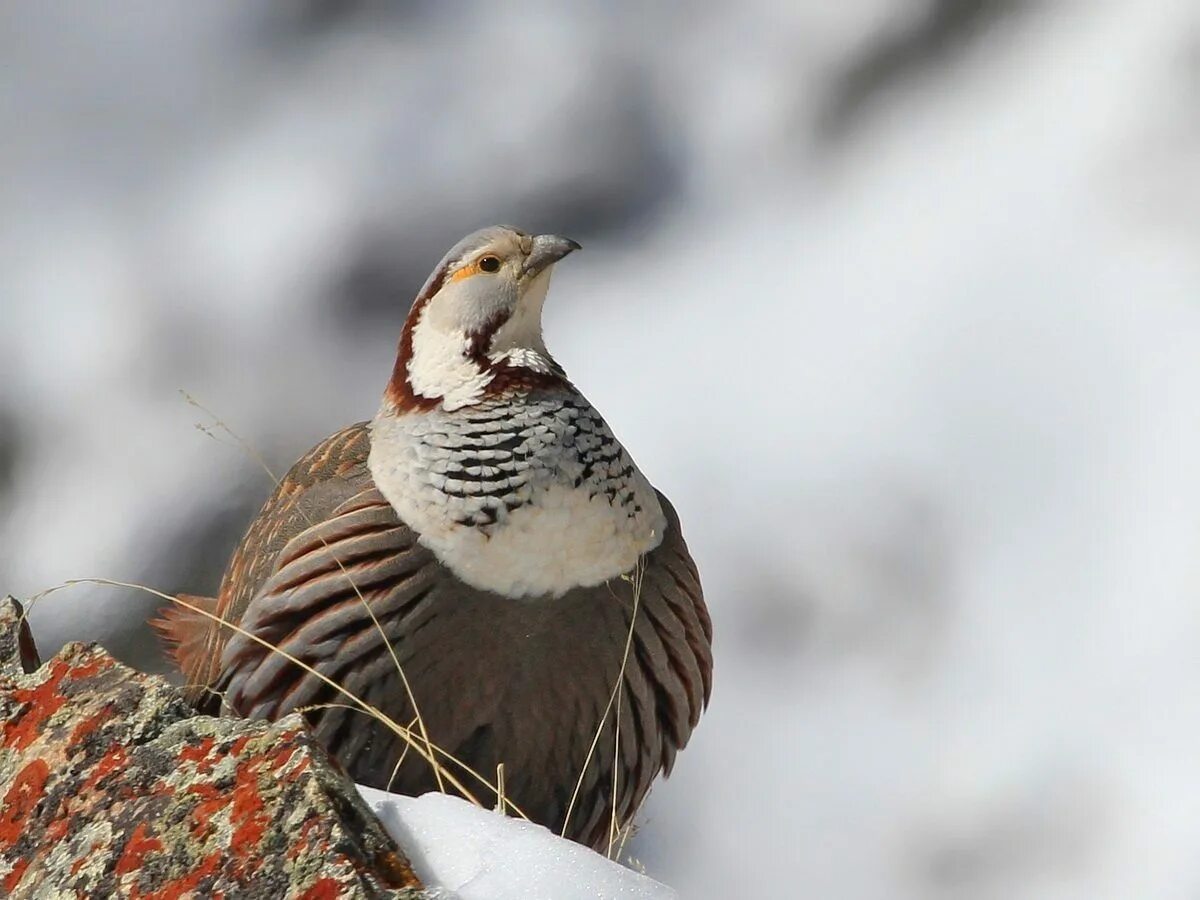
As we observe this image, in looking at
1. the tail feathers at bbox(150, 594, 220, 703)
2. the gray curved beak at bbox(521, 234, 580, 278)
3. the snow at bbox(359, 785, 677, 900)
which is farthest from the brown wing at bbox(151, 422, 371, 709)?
the snow at bbox(359, 785, 677, 900)

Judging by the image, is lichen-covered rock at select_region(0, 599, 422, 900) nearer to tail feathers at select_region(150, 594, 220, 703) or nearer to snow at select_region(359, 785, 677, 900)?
snow at select_region(359, 785, 677, 900)

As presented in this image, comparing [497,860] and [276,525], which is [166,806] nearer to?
[497,860]

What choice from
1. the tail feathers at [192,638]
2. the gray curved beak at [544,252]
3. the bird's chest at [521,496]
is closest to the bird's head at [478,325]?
the gray curved beak at [544,252]

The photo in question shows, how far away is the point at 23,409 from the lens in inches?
578

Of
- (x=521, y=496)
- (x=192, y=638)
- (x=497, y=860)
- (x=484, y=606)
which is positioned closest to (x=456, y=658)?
(x=484, y=606)

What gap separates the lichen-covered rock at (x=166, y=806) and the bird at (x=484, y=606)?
3.93 feet

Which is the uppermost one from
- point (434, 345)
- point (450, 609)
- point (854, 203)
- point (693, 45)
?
point (693, 45)

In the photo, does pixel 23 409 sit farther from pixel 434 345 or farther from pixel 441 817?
pixel 441 817

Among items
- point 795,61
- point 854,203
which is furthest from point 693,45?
point 854,203

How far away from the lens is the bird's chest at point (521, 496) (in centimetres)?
418

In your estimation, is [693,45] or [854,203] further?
[693,45]

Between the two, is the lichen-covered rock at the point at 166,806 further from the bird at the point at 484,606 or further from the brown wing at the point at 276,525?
the brown wing at the point at 276,525

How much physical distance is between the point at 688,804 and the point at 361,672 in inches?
290

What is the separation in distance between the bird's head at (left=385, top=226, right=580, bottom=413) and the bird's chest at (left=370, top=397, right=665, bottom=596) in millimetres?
159
